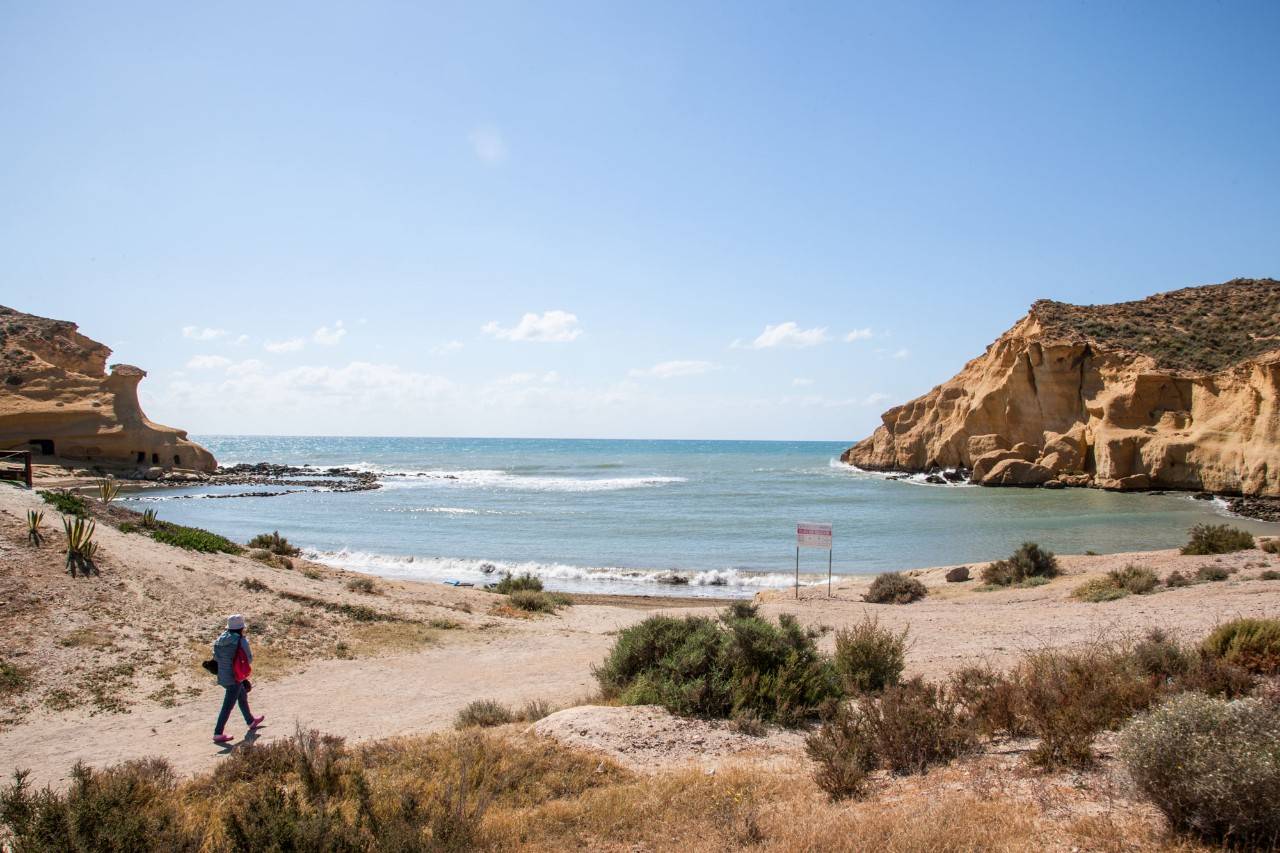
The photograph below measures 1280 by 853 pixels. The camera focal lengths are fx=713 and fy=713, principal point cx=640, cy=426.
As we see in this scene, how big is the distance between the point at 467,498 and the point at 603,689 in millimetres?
42914

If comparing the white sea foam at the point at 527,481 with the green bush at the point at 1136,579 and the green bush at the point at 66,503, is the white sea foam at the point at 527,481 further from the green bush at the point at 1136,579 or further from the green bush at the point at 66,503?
the green bush at the point at 1136,579

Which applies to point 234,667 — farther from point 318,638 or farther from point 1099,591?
point 1099,591

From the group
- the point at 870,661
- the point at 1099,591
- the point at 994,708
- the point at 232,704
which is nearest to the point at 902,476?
the point at 1099,591

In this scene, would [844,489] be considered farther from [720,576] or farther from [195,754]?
[195,754]

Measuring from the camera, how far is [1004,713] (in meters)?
6.16

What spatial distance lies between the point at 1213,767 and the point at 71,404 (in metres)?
60.2

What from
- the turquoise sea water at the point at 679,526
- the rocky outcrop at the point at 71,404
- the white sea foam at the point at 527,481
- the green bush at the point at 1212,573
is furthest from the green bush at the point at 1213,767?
the rocky outcrop at the point at 71,404

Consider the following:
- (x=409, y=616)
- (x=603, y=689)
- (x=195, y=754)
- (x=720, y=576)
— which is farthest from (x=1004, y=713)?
(x=720, y=576)

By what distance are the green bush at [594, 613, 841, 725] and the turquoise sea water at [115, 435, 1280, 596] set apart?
1308cm

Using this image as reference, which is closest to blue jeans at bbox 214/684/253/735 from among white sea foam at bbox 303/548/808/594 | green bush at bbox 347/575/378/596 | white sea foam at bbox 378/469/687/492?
green bush at bbox 347/575/378/596

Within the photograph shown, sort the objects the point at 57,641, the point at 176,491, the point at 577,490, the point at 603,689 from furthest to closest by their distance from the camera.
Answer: the point at 577,490
the point at 176,491
the point at 57,641
the point at 603,689

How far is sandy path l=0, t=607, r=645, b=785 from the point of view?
25.7ft

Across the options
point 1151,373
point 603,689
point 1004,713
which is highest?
point 1151,373

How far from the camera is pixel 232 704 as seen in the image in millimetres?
8250
